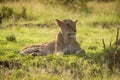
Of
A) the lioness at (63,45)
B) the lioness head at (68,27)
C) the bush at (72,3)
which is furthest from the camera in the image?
the bush at (72,3)

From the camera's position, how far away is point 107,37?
59.4 feet

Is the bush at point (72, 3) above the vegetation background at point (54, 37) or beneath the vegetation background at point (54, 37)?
above

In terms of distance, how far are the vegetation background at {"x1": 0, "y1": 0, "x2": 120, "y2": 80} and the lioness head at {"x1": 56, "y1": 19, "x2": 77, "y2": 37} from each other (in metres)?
0.68

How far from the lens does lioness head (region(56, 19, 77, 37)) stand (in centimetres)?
1230

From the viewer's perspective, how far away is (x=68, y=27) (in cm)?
1242

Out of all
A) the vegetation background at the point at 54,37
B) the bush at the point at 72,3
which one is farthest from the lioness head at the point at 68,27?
the bush at the point at 72,3

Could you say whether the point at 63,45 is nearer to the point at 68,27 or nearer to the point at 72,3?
the point at 68,27

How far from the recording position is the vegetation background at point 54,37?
385 inches

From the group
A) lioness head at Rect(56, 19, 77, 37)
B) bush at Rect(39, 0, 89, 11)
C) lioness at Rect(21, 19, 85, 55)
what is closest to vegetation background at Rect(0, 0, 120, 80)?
bush at Rect(39, 0, 89, 11)

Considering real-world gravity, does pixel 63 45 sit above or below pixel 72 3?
below

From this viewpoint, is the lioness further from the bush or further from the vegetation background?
the bush

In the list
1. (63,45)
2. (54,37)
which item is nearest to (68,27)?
(63,45)

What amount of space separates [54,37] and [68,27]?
5433mm

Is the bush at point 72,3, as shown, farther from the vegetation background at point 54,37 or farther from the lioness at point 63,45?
the lioness at point 63,45
